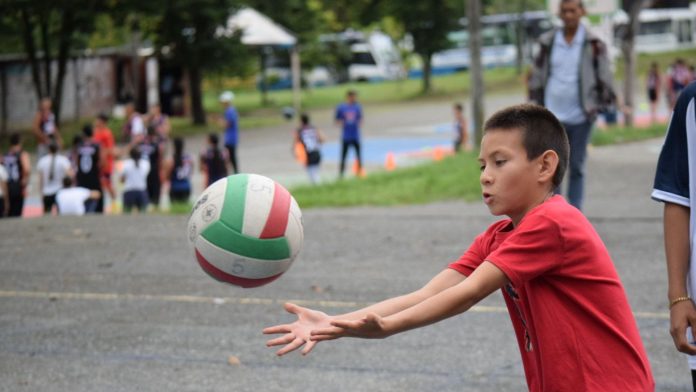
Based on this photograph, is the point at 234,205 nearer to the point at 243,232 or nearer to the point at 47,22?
the point at 243,232

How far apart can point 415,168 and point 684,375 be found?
13496 millimetres

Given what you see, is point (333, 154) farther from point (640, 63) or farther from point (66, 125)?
point (640, 63)

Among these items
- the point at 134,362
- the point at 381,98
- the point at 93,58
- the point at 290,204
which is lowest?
the point at 381,98

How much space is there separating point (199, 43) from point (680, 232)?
40489 millimetres

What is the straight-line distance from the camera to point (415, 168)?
20250 millimetres

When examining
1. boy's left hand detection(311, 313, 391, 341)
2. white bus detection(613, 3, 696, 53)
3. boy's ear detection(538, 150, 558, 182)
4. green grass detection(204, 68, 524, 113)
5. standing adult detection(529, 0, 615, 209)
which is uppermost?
boy's ear detection(538, 150, 558, 182)

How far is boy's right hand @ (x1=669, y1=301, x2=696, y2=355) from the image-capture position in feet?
13.0

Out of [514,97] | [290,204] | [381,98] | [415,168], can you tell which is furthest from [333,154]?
[290,204]

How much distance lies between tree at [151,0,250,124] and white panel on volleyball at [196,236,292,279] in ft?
125

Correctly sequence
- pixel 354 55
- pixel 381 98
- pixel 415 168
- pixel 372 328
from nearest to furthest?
pixel 372 328 < pixel 415 168 < pixel 381 98 < pixel 354 55

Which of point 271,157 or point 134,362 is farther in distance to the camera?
point 271,157

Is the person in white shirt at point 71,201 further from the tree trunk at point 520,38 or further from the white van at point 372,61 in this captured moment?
the white van at point 372,61

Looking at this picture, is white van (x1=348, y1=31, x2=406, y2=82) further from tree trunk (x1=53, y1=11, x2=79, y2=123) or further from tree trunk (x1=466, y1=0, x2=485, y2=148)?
tree trunk (x1=466, y1=0, x2=485, y2=148)

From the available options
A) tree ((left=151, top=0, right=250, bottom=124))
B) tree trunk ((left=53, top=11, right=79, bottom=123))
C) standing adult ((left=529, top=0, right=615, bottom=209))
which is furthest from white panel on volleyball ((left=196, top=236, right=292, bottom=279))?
tree ((left=151, top=0, right=250, bottom=124))
